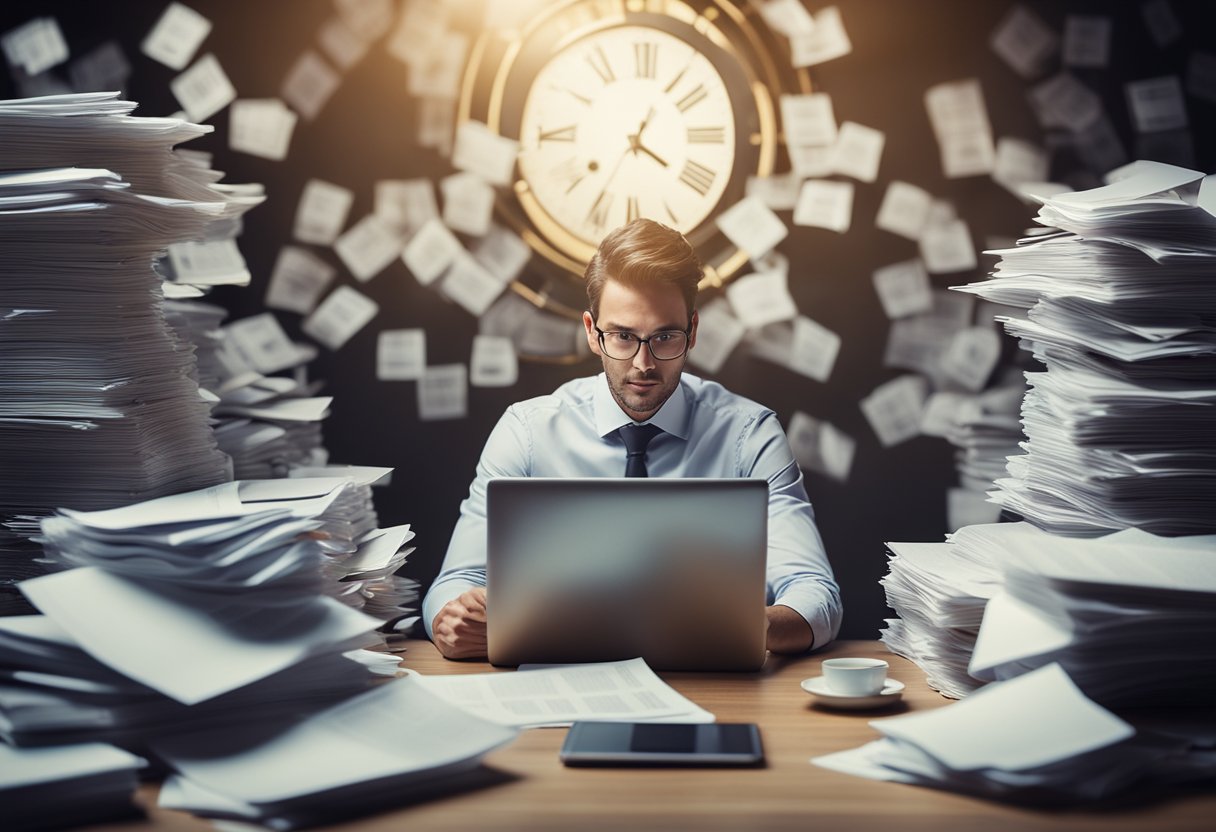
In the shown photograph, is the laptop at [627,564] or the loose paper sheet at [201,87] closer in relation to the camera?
the laptop at [627,564]

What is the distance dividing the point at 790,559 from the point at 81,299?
1189 millimetres

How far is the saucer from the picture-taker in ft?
4.14

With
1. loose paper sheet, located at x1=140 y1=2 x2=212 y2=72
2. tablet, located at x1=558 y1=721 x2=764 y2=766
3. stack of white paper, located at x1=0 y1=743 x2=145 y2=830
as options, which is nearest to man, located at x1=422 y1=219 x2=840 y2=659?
tablet, located at x1=558 y1=721 x2=764 y2=766

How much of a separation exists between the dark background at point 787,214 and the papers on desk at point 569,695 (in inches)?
52.6

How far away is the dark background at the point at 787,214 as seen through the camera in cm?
258

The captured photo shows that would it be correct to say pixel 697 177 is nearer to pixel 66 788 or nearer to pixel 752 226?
pixel 752 226

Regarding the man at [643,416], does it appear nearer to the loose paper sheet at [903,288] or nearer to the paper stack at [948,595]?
the paper stack at [948,595]

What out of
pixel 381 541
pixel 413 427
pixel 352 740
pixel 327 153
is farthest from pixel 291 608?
pixel 327 153

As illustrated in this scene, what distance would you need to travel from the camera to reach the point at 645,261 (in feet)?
6.98

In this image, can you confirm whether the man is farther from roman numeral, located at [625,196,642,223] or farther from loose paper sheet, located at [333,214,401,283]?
loose paper sheet, located at [333,214,401,283]

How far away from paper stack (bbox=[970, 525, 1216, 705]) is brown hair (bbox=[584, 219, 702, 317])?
1048 mm

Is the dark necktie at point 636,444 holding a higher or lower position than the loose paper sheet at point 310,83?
lower

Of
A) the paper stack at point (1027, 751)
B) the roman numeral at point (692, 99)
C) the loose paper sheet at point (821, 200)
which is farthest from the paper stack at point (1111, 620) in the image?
the roman numeral at point (692, 99)

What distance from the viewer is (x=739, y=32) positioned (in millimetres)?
2566
